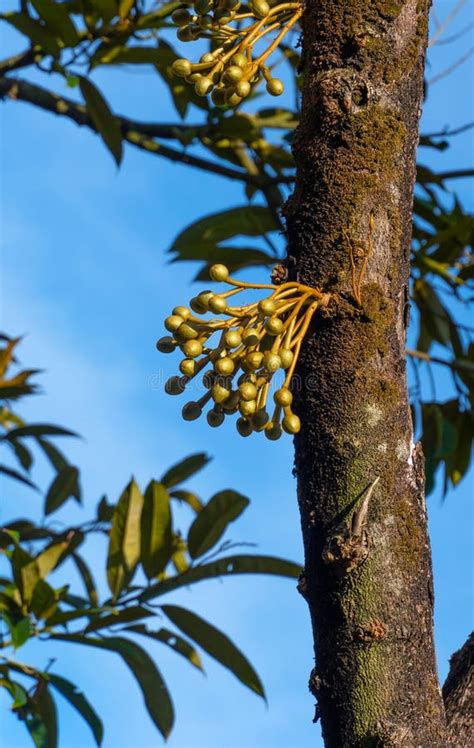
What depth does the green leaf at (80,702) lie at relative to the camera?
76.7 inches

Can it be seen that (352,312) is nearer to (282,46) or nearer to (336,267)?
(336,267)

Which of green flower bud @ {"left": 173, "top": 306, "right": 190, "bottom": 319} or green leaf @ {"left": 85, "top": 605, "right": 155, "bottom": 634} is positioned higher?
green flower bud @ {"left": 173, "top": 306, "right": 190, "bottom": 319}

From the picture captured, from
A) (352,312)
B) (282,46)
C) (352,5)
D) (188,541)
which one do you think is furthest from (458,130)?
(352,312)

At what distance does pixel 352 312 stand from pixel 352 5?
1.21 feet

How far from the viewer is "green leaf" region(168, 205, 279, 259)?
2.62 m

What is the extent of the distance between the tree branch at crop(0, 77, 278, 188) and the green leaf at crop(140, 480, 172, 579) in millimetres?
981

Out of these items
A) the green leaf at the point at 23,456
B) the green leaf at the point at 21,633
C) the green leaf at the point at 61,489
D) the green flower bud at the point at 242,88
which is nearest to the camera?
the green flower bud at the point at 242,88

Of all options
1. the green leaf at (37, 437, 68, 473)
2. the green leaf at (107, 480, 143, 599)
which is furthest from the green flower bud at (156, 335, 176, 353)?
the green leaf at (37, 437, 68, 473)

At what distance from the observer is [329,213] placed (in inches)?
40.7

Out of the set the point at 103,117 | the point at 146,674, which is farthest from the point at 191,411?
the point at 103,117

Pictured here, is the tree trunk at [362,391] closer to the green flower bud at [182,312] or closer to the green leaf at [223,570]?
the green flower bud at [182,312]

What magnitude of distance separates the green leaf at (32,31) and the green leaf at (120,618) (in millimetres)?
1343

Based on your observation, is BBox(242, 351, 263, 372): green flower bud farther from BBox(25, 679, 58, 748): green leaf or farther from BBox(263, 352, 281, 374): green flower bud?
BBox(25, 679, 58, 748): green leaf

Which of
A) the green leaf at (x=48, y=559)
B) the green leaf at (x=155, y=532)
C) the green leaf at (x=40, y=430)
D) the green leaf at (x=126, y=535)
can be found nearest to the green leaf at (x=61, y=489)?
the green leaf at (x=40, y=430)
